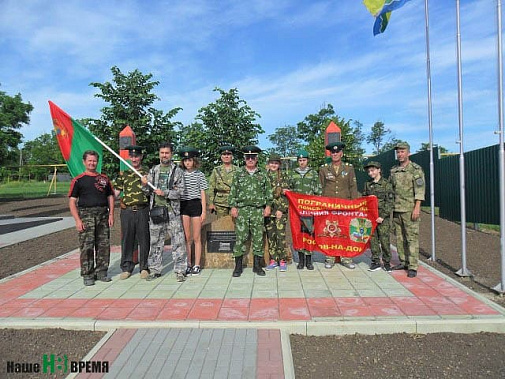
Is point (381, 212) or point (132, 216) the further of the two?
point (381, 212)

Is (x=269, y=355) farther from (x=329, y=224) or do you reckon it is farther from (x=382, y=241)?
(x=382, y=241)

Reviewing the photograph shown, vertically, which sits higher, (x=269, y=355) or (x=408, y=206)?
(x=408, y=206)

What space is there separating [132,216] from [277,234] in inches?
90.4

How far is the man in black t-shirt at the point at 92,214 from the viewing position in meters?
5.36

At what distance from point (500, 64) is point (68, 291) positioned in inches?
254

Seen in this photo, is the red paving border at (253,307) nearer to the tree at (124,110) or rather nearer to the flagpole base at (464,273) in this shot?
the flagpole base at (464,273)

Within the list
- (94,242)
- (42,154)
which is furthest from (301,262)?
(42,154)

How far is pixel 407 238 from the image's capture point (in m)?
5.77

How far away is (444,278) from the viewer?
5.54 meters

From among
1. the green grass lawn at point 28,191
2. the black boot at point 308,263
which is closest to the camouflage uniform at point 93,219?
the black boot at point 308,263

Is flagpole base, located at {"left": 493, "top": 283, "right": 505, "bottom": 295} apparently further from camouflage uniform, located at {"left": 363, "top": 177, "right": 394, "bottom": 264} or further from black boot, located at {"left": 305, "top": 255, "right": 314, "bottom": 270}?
black boot, located at {"left": 305, "top": 255, "right": 314, "bottom": 270}

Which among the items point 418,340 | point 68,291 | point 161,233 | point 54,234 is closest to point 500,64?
point 418,340

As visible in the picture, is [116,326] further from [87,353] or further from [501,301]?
[501,301]

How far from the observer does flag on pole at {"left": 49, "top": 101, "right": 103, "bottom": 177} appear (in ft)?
18.2
